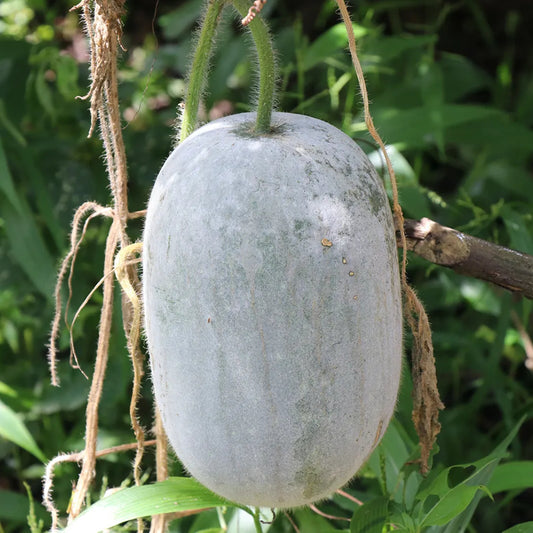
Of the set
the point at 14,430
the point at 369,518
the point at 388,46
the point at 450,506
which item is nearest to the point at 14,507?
the point at 14,430

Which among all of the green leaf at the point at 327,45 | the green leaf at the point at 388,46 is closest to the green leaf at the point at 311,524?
the green leaf at the point at 327,45

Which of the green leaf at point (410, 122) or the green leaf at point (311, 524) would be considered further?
the green leaf at point (410, 122)

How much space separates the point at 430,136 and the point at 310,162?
4.13ft

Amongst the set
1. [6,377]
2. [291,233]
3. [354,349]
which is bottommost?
[6,377]

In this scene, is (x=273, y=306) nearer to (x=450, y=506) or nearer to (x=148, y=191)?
(x=450, y=506)

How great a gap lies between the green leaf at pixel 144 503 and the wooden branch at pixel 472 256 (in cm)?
41

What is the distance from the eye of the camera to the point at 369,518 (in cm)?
96

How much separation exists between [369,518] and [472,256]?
36 centimetres

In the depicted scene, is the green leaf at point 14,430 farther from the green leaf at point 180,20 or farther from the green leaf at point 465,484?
the green leaf at point 180,20

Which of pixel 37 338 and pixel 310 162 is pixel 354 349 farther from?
→ pixel 37 338

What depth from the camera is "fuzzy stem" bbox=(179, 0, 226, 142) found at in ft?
2.62

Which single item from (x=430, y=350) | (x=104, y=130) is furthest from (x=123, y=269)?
(x=430, y=350)

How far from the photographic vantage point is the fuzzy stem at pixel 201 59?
80 cm

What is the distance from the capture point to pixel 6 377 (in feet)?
5.73
